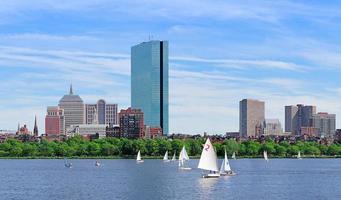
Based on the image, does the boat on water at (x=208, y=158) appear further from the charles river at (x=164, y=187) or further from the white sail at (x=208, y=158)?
the charles river at (x=164, y=187)

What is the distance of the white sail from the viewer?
122 m

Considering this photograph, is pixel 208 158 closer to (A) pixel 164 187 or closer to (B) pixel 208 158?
(B) pixel 208 158

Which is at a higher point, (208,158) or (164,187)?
(208,158)

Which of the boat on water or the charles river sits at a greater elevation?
the boat on water

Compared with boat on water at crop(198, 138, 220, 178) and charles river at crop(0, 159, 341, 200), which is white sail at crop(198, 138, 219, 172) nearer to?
boat on water at crop(198, 138, 220, 178)

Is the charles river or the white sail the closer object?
the charles river

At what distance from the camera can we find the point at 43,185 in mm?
115062

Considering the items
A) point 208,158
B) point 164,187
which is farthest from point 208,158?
point 164,187

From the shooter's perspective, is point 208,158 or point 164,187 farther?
point 208,158

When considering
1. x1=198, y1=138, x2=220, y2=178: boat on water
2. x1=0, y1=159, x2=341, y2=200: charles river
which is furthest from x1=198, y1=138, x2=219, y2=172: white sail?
x1=0, y1=159, x2=341, y2=200: charles river

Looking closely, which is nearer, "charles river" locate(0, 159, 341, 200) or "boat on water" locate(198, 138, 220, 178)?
"charles river" locate(0, 159, 341, 200)

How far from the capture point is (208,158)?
123312 mm

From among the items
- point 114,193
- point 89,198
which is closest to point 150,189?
point 114,193

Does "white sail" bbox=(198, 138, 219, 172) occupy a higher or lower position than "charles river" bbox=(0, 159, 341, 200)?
higher
